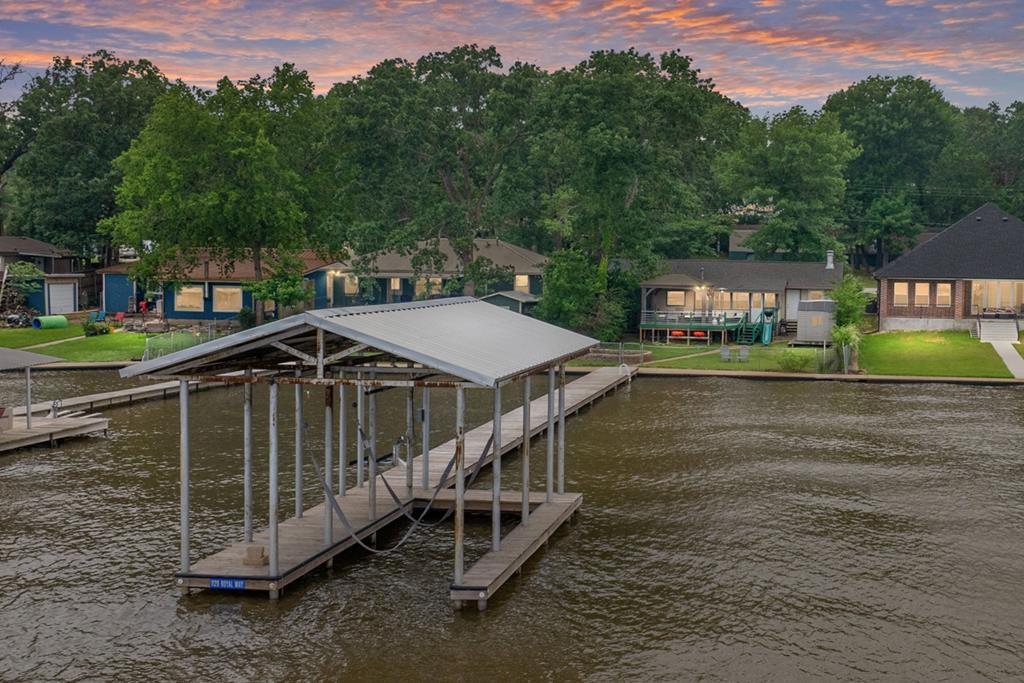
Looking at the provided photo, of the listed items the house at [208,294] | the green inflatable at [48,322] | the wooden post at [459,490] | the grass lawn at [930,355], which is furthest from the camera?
the house at [208,294]

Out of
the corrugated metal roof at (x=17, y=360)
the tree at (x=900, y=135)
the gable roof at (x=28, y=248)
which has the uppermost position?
the tree at (x=900, y=135)

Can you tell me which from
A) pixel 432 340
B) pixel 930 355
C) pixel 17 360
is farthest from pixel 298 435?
pixel 930 355

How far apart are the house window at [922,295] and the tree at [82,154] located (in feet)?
201

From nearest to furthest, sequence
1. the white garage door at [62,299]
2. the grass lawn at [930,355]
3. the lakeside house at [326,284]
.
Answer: the grass lawn at [930,355], the lakeside house at [326,284], the white garage door at [62,299]

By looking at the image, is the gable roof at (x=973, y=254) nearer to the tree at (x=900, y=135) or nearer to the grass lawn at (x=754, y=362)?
the grass lawn at (x=754, y=362)

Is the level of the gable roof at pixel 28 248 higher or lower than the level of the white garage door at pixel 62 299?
higher

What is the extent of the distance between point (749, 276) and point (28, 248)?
176 ft

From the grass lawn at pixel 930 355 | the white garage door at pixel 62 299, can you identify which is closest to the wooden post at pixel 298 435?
the grass lawn at pixel 930 355

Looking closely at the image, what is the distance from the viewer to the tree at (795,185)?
85.6 m

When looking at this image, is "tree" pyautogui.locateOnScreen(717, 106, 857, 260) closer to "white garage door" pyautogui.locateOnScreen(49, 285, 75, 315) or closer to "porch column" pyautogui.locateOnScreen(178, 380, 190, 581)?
"white garage door" pyautogui.locateOnScreen(49, 285, 75, 315)

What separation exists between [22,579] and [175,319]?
198 ft

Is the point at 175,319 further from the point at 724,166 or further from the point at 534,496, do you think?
the point at 534,496

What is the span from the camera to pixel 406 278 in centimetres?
7794

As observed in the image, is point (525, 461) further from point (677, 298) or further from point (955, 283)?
point (677, 298)
